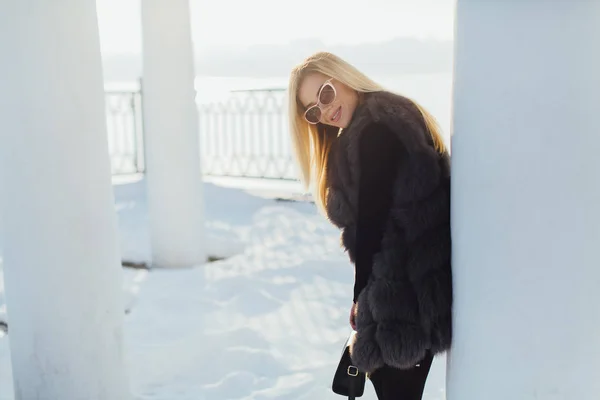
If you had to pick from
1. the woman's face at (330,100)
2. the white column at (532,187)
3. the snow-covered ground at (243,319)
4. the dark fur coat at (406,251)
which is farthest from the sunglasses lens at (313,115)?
the snow-covered ground at (243,319)

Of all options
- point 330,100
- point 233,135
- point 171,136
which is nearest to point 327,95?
point 330,100

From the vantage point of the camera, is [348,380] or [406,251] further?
[348,380]

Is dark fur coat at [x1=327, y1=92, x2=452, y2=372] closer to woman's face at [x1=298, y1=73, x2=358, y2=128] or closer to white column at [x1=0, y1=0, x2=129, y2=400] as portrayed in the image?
woman's face at [x1=298, y1=73, x2=358, y2=128]

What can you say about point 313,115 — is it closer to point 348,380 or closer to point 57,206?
point 348,380

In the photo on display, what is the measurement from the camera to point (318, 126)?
2.14 meters

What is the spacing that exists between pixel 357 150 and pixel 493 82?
19.6 inches

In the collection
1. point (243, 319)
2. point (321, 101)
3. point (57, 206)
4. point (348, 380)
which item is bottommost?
point (243, 319)

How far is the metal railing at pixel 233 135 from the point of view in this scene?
9.41 m

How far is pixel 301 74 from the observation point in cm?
199

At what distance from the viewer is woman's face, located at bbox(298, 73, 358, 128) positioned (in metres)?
1.94

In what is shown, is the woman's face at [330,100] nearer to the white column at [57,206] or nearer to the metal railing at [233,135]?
the white column at [57,206]

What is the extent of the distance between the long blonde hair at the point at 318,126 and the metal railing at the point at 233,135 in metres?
7.05

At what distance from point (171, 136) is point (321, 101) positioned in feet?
12.5

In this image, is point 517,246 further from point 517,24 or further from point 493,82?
point 517,24
